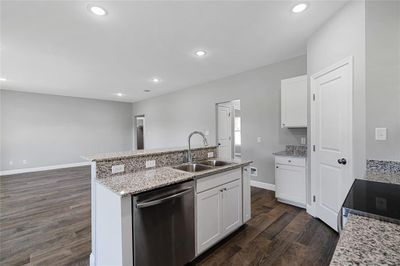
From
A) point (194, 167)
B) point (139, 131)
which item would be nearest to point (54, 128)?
point (139, 131)

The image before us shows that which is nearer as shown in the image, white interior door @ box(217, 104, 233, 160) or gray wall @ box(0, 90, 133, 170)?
white interior door @ box(217, 104, 233, 160)

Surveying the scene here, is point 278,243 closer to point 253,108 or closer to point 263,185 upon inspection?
point 263,185

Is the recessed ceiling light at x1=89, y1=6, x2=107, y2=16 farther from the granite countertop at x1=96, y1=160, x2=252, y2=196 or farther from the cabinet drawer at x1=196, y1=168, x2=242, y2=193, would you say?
the cabinet drawer at x1=196, y1=168, x2=242, y2=193

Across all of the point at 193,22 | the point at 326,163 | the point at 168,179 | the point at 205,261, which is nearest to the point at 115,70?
the point at 193,22

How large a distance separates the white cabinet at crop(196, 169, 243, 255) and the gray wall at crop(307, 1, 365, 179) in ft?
4.36

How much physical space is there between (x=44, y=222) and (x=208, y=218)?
2.61 meters

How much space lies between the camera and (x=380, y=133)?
176 cm

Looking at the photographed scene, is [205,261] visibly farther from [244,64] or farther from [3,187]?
[3,187]

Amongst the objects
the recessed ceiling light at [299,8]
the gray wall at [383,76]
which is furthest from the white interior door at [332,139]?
the recessed ceiling light at [299,8]

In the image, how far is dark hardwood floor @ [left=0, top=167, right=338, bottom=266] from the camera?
6.16ft

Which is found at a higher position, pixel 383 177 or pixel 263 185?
pixel 383 177

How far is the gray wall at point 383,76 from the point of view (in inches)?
67.2

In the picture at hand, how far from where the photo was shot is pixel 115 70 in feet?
13.1

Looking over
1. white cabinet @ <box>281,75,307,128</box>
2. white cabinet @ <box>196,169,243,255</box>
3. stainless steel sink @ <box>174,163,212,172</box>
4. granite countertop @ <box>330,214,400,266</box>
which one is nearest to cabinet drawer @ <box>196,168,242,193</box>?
white cabinet @ <box>196,169,243,255</box>
